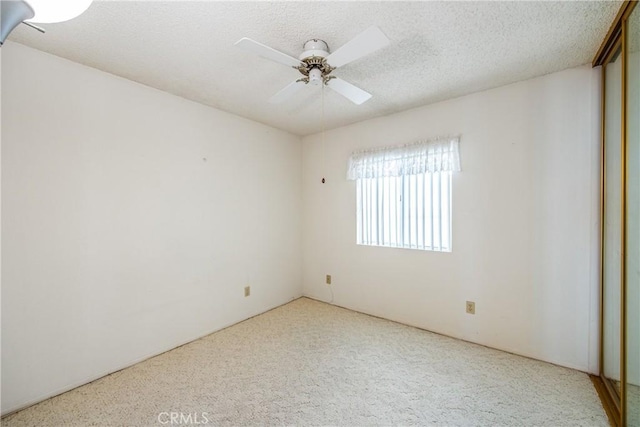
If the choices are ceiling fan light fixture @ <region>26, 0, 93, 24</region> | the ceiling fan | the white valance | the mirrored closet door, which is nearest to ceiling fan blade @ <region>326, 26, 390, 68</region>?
the ceiling fan

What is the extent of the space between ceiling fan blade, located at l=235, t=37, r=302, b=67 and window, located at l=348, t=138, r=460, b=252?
5.50 ft

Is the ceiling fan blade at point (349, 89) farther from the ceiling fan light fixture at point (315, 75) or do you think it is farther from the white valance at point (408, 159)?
the white valance at point (408, 159)

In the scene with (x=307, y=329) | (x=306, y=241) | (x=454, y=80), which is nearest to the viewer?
(x=454, y=80)

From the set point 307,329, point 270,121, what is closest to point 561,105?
point 270,121

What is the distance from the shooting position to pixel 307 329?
2949mm

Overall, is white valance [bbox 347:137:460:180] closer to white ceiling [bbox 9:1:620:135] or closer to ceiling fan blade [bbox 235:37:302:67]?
white ceiling [bbox 9:1:620:135]

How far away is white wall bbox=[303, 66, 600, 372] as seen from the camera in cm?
214

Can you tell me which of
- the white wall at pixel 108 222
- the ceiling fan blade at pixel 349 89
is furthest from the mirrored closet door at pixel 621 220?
the white wall at pixel 108 222

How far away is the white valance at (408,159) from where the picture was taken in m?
2.72

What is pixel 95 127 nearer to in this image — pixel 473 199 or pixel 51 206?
pixel 51 206

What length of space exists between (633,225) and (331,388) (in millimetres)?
2021

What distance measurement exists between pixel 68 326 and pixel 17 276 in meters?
0.46

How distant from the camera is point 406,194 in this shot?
305cm

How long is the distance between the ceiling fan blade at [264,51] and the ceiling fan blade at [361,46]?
8.9 inches
